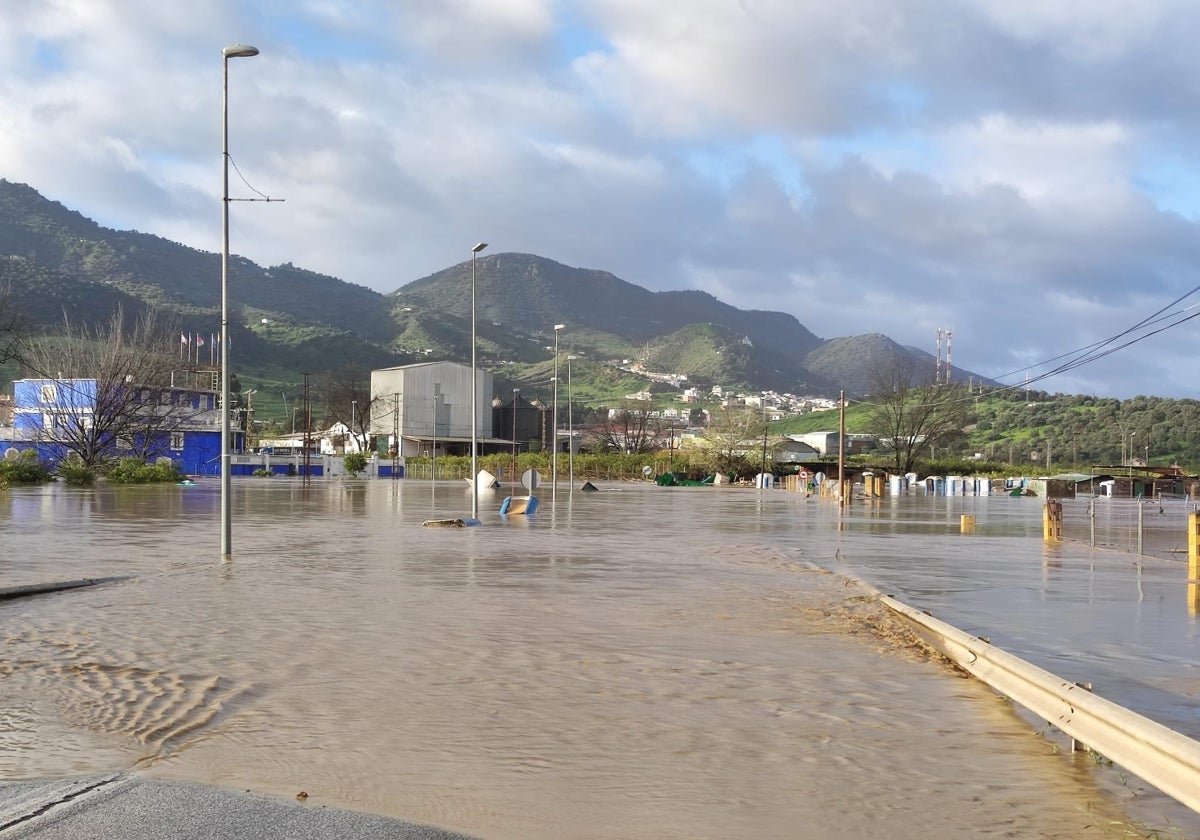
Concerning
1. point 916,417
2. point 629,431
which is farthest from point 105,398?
point 629,431

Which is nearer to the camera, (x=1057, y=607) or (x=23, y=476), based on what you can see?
(x=1057, y=607)

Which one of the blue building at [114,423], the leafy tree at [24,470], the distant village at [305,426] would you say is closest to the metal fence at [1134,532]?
the distant village at [305,426]

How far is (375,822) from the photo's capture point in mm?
6094

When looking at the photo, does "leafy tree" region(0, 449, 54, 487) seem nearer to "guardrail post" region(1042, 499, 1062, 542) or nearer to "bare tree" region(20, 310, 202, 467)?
"bare tree" region(20, 310, 202, 467)

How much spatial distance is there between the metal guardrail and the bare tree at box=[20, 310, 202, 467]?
69456mm

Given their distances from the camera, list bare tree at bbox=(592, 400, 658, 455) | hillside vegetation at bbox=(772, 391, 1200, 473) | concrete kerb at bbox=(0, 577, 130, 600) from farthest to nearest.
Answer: bare tree at bbox=(592, 400, 658, 455) < hillside vegetation at bbox=(772, 391, 1200, 473) < concrete kerb at bbox=(0, 577, 130, 600)

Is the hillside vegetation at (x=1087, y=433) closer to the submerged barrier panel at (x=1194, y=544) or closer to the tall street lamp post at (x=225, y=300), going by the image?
the submerged barrier panel at (x=1194, y=544)

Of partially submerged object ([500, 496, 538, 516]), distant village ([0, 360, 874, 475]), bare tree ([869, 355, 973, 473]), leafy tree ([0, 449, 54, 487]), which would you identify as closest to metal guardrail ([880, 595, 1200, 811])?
partially submerged object ([500, 496, 538, 516])

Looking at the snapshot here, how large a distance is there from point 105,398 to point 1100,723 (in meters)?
77.2

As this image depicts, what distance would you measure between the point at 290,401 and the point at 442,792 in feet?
619

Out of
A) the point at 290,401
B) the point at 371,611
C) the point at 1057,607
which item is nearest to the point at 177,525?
the point at 371,611

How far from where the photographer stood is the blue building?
7519 cm

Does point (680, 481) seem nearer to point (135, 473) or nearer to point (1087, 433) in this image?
point (135, 473)

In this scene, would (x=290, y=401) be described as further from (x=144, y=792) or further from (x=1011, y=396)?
(x=144, y=792)
